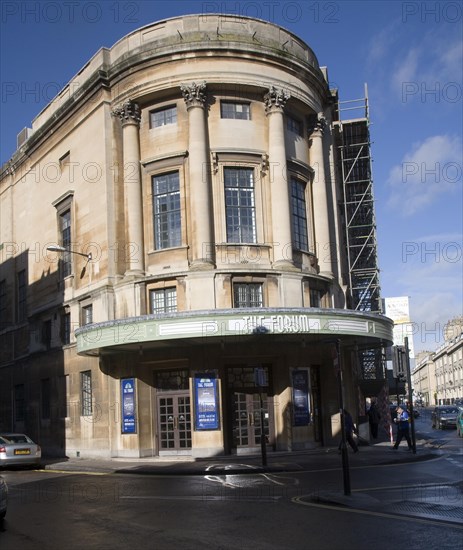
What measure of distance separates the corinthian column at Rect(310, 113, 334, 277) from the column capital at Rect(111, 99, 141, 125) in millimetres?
7831

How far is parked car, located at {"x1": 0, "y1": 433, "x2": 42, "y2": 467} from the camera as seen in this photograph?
81.5 ft

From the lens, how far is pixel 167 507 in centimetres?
1327

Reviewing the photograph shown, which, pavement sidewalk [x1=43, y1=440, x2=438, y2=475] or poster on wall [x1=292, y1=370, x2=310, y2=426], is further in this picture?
poster on wall [x1=292, y1=370, x2=310, y2=426]

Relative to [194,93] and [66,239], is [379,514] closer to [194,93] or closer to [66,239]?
[194,93]

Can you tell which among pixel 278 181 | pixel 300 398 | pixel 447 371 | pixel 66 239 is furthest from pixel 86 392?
pixel 447 371

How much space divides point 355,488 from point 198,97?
58.5 ft

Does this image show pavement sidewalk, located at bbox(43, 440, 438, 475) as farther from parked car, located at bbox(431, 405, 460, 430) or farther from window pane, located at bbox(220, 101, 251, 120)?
parked car, located at bbox(431, 405, 460, 430)

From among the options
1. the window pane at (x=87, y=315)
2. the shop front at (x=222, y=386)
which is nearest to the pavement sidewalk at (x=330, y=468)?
the shop front at (x=222, y=386)

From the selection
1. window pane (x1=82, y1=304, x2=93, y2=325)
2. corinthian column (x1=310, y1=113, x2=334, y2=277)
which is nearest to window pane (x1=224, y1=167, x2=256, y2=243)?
corinthian column (x1=310, y1=113, x2=334, y2=277)

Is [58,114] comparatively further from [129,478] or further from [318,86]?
[129,478]

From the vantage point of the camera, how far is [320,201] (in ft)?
99.3

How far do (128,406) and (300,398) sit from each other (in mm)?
6702

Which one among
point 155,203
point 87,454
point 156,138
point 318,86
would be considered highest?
point 318,86

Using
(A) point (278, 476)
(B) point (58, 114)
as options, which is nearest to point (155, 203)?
(B) point (58, 114)
